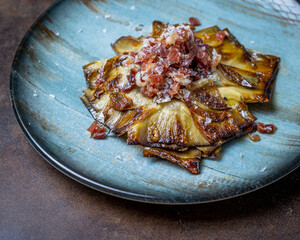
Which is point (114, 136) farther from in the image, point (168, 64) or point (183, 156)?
point (168, 64)

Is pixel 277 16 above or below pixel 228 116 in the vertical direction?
above

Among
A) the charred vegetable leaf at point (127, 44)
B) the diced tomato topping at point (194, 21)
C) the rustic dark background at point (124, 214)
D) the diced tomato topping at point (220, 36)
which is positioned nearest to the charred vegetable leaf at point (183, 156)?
the rustic dark background at point (124, 214)

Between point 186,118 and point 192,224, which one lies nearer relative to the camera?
point 192,224

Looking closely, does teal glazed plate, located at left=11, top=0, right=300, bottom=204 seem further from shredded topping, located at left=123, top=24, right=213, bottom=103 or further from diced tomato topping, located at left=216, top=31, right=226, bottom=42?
shredded topping, located at left=123, top=24, right=213, bottom=103

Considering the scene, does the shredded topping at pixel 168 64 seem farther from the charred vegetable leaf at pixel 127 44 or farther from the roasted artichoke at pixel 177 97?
the charred vegetable leaf at pixel 127 44

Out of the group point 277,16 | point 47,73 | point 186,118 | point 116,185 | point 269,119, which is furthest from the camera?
point 277,16

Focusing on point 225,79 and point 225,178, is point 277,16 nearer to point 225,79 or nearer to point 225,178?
point 225,79

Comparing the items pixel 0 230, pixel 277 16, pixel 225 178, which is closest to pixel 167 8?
pixel 277 16
